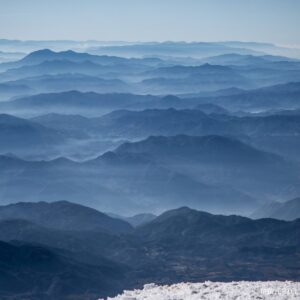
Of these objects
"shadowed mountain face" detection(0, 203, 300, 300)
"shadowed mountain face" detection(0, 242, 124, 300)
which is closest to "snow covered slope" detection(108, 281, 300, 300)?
"shadowed mountain face" detection(0, 242, 124, 300)

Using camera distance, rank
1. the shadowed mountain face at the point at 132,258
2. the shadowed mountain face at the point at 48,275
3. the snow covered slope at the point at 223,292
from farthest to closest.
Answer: the shadowed mountain face at the point at 132,258 < the shadowed mountain face at the point at 48,275 < the snow covered slope at the point at 223,292

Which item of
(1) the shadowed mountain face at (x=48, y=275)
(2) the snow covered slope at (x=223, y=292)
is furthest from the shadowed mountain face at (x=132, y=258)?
(2) the snow covered slope at (x=223, y=292)

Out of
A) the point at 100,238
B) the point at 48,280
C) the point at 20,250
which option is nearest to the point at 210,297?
the point at 48,280

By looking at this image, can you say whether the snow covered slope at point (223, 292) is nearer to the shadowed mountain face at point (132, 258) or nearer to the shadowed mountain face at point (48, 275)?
the shadowed mountain face at point (48, 275)

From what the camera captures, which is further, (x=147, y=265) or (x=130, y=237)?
(x=130, y=237)

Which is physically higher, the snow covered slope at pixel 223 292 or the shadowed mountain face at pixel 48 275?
the shadowed mountain face at pixel 48 275

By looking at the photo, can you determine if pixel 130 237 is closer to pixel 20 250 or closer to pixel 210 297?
pixel 20 250

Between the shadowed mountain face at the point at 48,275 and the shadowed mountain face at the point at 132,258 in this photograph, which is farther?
the shadowed mountain face at the point at 132,258

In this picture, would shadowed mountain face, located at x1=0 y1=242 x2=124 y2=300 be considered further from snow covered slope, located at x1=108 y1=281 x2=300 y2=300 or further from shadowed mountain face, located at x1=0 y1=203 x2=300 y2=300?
snow covered slope, located at x1=108 y1=281 x2=300 y2=300

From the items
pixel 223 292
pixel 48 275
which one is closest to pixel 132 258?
pixel 48 275
